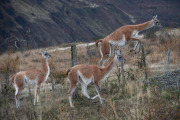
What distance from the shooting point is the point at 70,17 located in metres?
70.5

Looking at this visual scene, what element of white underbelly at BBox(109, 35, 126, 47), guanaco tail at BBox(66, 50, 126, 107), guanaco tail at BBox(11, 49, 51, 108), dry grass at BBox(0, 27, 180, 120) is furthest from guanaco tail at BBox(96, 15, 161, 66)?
guanaco tail at BBox(11, 49, 51, 108)

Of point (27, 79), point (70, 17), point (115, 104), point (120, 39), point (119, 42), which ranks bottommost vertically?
point (115, 104)

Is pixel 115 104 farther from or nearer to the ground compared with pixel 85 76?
nearer to the ground

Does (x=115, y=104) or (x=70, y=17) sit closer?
(x=115, y=104)

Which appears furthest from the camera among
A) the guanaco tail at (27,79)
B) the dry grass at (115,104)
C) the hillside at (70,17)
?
the hillside at (70,17)

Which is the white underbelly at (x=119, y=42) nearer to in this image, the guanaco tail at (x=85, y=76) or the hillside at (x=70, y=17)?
the guanaco tail at (x=85, y=76)

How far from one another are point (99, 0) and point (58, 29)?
2692cm

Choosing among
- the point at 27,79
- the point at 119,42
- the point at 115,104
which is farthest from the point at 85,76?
the point at 119,42

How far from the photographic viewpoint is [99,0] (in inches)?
3342

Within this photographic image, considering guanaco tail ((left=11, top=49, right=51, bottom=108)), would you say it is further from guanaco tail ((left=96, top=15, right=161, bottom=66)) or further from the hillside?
the hillside

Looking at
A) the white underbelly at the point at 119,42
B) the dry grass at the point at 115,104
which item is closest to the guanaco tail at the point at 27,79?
the dry grass at the point at 115,104

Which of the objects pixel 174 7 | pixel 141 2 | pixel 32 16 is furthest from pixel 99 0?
pixel 32 16

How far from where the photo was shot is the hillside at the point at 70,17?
55.2 meters

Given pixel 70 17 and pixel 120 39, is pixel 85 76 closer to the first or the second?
pixel 120 39
